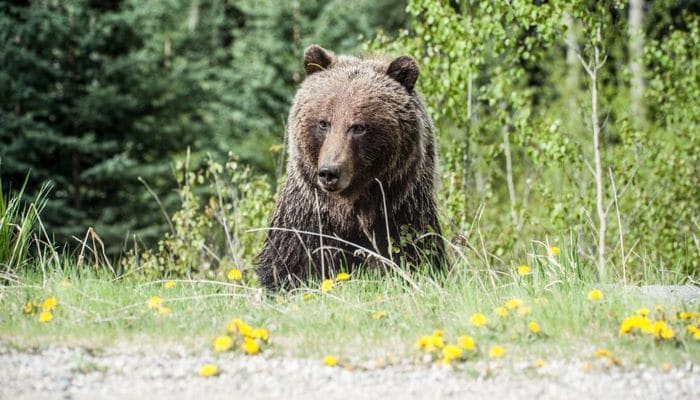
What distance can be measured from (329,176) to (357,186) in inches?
17.0

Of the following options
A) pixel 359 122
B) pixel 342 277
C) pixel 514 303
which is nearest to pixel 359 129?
pixel 359 122

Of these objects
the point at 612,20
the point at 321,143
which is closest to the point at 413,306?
the point at 321,143

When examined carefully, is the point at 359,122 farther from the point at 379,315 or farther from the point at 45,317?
the point at 45,317

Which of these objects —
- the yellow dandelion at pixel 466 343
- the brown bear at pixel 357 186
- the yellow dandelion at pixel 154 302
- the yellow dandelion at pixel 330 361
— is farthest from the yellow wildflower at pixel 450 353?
the brown bear at pixel 357 186

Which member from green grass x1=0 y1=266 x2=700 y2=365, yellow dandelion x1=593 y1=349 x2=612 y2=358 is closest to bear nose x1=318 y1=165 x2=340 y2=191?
green grass x1=0 y1=266 x2=700 y2=365

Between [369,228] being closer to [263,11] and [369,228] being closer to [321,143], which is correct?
[321,143]

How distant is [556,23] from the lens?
743cm

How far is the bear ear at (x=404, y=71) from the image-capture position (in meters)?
5.96

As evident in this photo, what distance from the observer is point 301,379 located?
3.57 m

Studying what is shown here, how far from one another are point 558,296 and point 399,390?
1.30m

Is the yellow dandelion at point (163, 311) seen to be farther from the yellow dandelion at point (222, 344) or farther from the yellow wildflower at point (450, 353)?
the yellow wildflower at point (450, 353)

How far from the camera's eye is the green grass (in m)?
3.92

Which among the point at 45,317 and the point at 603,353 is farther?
the point at 45,317

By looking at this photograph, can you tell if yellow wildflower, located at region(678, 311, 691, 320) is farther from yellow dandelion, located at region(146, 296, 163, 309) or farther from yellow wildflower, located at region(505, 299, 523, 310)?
yellow dandelion, located at region(146, 296, 163, 309)
